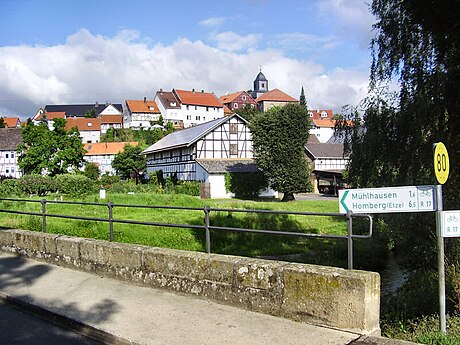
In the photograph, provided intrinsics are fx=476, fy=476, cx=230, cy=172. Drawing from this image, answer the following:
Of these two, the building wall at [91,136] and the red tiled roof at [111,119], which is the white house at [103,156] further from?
the red tiled roof at [111,119]

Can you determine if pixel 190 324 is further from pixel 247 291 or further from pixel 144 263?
pixel 144 263

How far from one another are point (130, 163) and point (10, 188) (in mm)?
29897

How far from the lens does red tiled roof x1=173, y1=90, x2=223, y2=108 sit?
12120cm

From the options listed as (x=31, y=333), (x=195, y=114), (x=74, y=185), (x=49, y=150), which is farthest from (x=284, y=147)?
(x=195, y=114)

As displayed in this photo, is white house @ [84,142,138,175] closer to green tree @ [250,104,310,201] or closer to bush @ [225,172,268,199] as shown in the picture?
bush @ [225,172,268,199]

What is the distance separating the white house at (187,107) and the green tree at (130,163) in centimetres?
4601

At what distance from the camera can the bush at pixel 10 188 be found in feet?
127

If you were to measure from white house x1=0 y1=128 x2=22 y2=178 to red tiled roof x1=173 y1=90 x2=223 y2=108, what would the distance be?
1784 inches

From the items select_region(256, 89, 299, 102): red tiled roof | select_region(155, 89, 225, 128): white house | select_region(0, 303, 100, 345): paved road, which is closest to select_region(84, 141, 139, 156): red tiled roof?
select_region(155, 89, 225, 128): white house

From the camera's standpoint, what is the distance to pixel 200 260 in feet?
20.9

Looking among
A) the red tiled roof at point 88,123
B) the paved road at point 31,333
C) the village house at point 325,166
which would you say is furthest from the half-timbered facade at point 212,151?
the red tiled roof at point 88,123

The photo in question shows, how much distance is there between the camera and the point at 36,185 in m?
41.8

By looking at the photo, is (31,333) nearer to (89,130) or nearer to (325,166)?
(325,166)

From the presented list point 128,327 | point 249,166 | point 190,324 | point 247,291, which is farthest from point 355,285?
point 249,166
